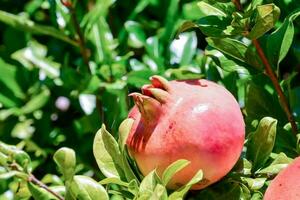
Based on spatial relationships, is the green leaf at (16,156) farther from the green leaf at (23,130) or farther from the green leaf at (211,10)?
the green leaf at (23,130)

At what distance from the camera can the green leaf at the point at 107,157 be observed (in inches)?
31.2

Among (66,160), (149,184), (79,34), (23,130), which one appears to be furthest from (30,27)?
(149,184)

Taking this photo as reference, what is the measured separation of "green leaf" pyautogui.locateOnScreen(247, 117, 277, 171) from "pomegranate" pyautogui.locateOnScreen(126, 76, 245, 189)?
0.05 meters

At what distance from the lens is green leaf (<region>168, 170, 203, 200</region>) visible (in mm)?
703

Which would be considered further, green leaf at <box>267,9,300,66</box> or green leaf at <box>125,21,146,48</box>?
green leaf at <box>125,21,146,48</box>

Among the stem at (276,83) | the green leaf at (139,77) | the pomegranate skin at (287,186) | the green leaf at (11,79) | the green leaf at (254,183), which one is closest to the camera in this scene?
the pomegranate skin at (287,186)

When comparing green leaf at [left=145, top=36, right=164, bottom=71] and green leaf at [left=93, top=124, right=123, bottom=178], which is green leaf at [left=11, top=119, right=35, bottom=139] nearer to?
green leaf at [left=145, top=36, right=164, bottom=71]

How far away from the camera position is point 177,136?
0.73 m

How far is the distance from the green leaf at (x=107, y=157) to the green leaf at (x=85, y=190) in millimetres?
27

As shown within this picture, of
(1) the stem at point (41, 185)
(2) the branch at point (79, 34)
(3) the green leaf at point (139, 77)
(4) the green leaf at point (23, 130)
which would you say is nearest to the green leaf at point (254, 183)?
(1) the stem at point (41, 185)

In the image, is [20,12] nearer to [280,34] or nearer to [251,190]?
[280,34]

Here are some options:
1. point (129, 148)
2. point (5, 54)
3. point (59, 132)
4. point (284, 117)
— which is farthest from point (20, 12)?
point (129, 148)

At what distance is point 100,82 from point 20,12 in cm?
35

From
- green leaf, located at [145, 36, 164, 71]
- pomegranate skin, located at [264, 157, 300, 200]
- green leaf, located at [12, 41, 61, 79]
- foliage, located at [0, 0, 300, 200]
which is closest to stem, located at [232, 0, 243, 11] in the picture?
foliage, located at [0, 0, 300, 200]
